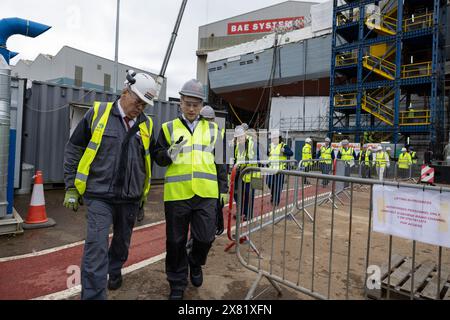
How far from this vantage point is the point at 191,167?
2908mm

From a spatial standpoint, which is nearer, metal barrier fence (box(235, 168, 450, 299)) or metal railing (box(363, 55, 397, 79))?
metal barrier fence (box(235, 168, 450, 299))

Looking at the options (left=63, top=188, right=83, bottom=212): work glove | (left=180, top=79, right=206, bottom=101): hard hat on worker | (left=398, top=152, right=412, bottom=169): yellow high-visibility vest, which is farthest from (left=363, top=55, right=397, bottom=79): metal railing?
(left=63, top=188, right=83, bottom=212): work glove

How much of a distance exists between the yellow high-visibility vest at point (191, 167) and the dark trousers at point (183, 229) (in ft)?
0.27

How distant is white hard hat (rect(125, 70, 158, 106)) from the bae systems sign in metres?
35.2

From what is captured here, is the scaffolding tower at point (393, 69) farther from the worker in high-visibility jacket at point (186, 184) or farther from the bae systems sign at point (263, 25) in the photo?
the worker in high-visibility jacket at point (186, 184)

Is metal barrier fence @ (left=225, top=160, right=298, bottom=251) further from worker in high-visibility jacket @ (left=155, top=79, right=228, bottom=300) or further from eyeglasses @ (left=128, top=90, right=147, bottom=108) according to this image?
eyeglasses @ (left=128, top=90, right=147, bottom=108)

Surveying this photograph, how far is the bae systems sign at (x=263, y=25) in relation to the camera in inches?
1390

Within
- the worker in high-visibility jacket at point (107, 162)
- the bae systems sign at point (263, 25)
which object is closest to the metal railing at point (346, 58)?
the bae systems sign at point (263, 25)

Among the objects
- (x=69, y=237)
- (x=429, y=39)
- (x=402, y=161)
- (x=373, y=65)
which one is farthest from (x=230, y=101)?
(x=69, y=237)

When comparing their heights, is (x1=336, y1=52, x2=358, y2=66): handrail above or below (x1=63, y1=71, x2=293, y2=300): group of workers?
above

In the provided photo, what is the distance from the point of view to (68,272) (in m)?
3.50

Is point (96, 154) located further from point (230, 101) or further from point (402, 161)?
point (230, 101)

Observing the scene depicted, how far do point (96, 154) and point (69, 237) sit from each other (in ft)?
9.10

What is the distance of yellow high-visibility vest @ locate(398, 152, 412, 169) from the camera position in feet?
46.5
